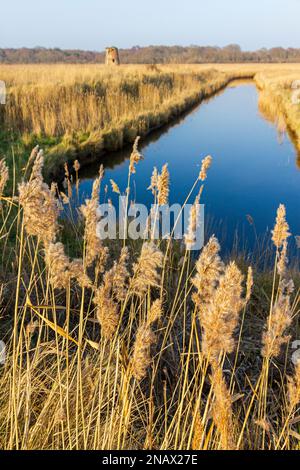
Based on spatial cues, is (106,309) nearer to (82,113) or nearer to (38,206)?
(38,206)

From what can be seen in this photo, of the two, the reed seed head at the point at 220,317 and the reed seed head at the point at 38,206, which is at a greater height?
Answer: the reed seed head at the point at 38,206

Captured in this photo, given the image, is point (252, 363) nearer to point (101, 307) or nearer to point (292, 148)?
point (101, 307)

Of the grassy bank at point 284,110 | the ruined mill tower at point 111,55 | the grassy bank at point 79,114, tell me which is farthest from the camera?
the ruined mill tower at point 111,55

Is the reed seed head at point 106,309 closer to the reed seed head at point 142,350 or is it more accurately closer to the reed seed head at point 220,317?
the reed seed head at point 142,350

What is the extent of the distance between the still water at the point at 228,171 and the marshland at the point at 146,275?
0.16ft

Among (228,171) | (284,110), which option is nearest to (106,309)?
(228,171)

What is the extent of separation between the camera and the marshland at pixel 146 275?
1.07 meters

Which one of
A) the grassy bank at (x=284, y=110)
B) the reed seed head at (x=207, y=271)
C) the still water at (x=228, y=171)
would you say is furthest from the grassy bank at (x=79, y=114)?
the reed seed head at (x=207, y=271)

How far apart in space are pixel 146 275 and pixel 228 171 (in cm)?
712

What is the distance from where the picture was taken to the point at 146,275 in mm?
1122

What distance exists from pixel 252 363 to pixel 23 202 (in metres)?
1.81

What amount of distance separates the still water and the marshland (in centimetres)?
5

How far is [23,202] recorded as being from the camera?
0.96m
